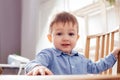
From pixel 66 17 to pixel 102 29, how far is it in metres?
0.90

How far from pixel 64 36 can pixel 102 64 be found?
0.22 meters

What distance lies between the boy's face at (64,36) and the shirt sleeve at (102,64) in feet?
0.49

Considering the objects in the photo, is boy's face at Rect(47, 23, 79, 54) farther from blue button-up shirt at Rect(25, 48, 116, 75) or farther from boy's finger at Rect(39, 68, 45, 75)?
boy's finger at Rect(39, 68, 45, 75)

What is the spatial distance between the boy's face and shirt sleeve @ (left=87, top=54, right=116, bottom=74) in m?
0.15

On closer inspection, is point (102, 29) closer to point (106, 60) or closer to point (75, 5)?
point (75, 5)

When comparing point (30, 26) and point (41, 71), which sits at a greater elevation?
point (30, 26)

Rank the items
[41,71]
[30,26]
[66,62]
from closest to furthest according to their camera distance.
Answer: [41,71] → [66,62] → [30,26]

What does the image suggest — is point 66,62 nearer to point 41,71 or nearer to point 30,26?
point 41,71

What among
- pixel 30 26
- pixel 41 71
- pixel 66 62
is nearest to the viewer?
pixel 41 71

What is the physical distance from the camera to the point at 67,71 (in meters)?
1.14

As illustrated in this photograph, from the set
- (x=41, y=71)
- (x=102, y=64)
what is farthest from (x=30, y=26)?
(x=41, y=71)

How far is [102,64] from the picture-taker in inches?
48.3

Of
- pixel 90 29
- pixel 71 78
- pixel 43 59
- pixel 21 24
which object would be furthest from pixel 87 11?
pixel 71 78

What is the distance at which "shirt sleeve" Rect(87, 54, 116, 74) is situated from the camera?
118 centimetres
